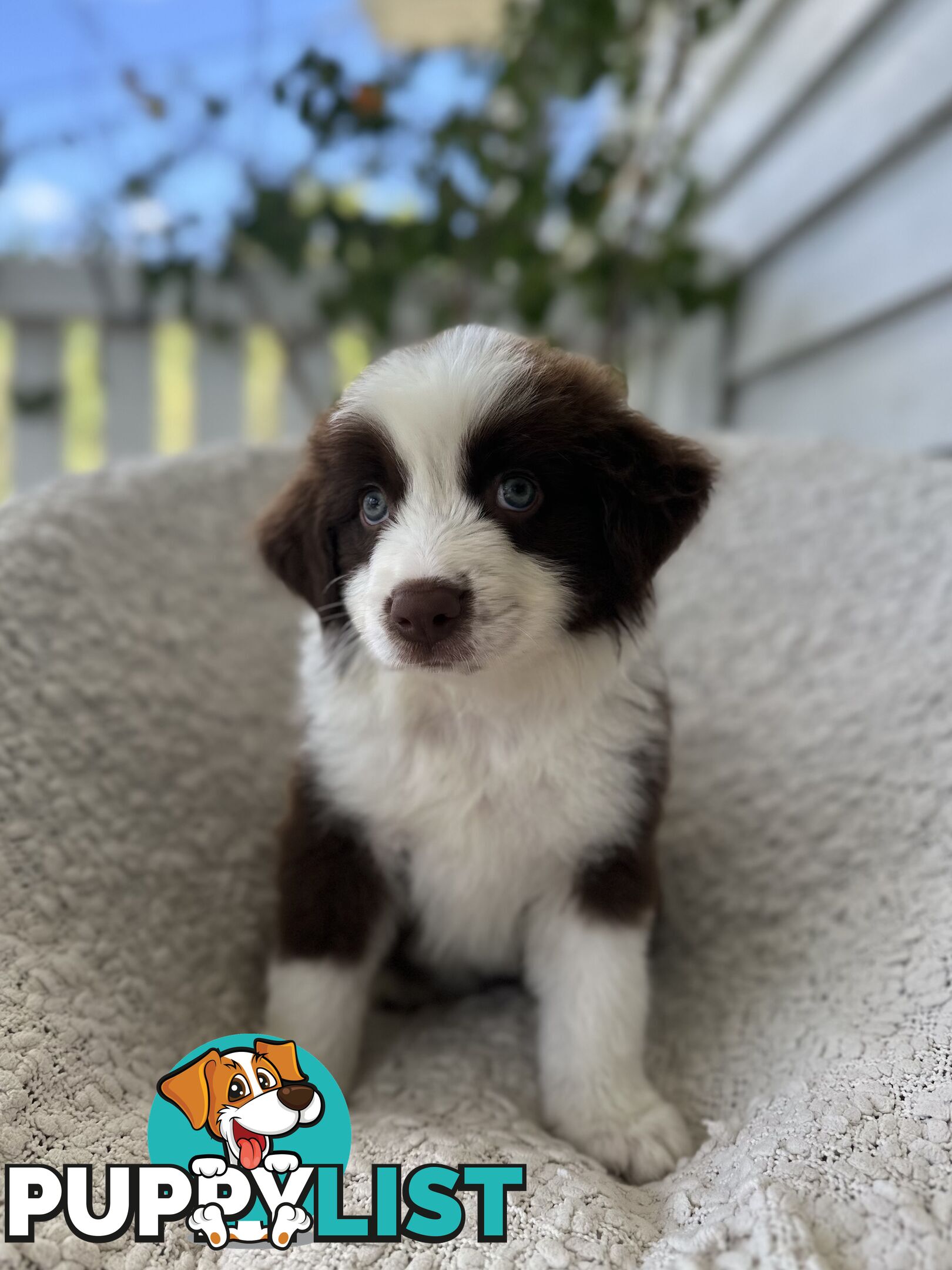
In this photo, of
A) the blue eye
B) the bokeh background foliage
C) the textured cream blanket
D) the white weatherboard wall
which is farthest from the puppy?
the bokeh background foliage

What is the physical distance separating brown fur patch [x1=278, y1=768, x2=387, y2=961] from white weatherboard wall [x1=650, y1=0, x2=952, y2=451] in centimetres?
212

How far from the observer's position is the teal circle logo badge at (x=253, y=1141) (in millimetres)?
1418

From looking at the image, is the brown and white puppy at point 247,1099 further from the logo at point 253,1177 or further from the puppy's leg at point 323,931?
the puppy's leg at point 323,931

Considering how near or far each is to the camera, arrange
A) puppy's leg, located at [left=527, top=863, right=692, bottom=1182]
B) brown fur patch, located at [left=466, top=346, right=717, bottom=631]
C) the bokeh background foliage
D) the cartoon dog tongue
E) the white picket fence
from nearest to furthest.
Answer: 1. the cartoon dog tongue
2. brown fur patch, located at [left=466, top=346, right=717, bottom=631]
3. puppy's leg, located at [left=527, top=863, right=692, bottom=1182]
4. the bokeh background foliage
5. the white picket fence

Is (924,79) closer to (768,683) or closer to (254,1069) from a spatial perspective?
(768,683)

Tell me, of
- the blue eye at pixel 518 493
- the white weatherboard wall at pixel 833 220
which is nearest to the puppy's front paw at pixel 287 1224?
the blue eye at pixel 518 493

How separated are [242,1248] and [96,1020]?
489 mm

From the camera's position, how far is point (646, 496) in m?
1.74

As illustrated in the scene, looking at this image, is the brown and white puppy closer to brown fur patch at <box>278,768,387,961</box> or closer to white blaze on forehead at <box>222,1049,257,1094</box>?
white blaze on forehead at <box>222,1049,257,1094</box>

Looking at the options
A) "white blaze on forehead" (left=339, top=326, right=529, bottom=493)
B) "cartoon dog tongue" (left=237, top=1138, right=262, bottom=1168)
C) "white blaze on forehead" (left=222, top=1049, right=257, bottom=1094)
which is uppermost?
"white blaze on forehead" (left=339, top=326, right=529, bottom=493)

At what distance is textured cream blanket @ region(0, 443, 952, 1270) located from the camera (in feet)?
4.83

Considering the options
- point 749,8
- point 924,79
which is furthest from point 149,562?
point 749,8

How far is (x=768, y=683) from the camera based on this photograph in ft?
8.64

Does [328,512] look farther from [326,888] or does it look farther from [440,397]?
[326,888]
